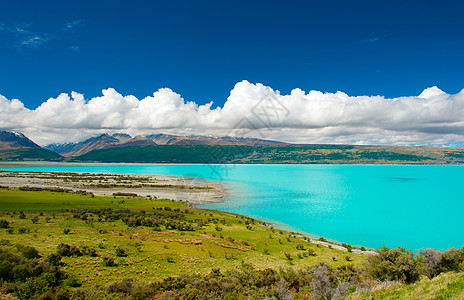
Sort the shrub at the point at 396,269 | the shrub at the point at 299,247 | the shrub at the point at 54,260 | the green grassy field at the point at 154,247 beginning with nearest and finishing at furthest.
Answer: the shrub at the point at 396,269, the shrub at the point at 54,260, the green grassy field at the point at 154,247, the shrub at the point at 299,247

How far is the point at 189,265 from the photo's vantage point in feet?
60.8

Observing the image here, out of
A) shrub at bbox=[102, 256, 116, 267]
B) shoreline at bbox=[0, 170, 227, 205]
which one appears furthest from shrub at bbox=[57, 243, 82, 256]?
shoreline at bbox=[0, 170, 227, 205]

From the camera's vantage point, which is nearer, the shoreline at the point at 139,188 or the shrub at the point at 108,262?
the shrub at the point at 108,262

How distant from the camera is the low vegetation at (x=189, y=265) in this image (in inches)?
477

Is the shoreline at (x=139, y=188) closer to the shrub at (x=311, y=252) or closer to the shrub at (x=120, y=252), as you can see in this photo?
the shrub at (x=311, y=252)

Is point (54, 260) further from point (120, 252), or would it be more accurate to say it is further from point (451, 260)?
point (451, 260)

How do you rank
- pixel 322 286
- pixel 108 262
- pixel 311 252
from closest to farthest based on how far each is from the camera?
pixel 322 286 → pixel 108 262 → pixel 311 252

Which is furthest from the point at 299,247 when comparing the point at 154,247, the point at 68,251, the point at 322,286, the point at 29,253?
the point at 29,253

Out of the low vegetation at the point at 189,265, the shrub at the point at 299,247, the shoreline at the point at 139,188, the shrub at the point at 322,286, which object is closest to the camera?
the shrub at the point at 322,286

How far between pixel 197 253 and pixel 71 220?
1700 cm

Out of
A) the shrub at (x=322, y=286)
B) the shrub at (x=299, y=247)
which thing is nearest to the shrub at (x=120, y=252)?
the shrub at (x=322, y=286)

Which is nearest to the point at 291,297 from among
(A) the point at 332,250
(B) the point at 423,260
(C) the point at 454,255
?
(B) the point at 423,260

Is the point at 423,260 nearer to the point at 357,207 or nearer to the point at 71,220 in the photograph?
the point at 71,220

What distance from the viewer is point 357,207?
57.2 meters
